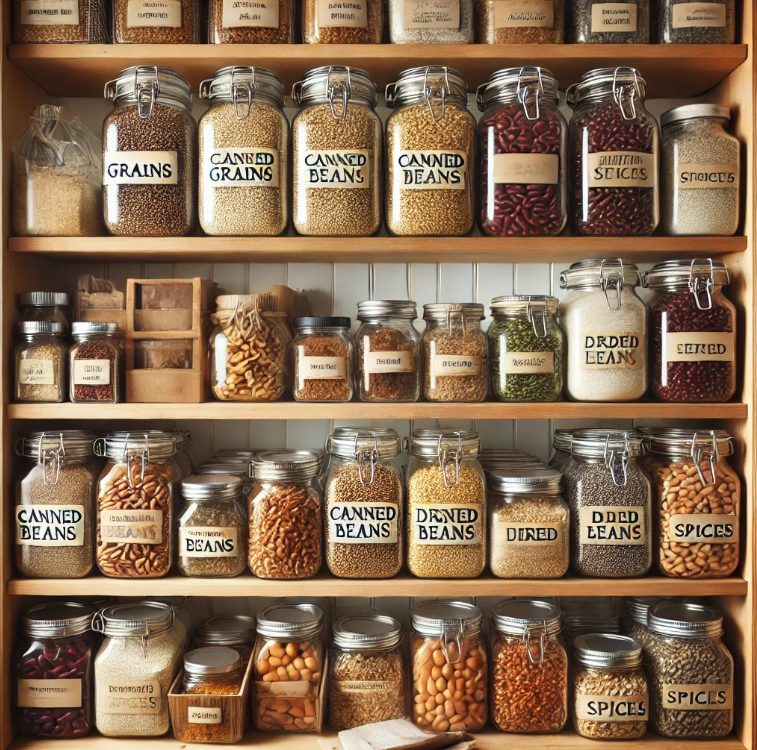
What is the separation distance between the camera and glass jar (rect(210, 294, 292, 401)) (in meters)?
1.43

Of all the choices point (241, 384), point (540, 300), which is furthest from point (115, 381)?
point (540, 300)

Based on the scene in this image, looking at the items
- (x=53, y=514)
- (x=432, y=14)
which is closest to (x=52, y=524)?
(x=53, y=514)

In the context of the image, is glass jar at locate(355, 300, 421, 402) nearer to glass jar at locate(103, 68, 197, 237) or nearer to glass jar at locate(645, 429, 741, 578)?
glass jar at locate(103, 68, 197, 237)

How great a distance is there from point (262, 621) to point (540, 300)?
88 cm

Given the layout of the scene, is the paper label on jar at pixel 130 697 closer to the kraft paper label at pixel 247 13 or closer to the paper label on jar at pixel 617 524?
the paper label on jar at pixel 617 524

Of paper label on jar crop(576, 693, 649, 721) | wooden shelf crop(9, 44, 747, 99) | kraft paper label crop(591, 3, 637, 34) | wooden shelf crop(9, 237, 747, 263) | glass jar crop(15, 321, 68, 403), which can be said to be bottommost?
paper label on jar crop(576, 693, 649, 721)

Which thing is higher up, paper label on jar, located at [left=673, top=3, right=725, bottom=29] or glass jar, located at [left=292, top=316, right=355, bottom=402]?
paper label on jar, located at [left=673, top=3, right=725, bottom=29]

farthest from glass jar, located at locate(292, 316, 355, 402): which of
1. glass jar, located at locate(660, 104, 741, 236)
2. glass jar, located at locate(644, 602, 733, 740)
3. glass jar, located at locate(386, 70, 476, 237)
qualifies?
glass jar, located at locate(644, 602, 733, 740)

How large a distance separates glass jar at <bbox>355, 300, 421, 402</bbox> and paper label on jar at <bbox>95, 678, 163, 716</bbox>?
2.40 feet

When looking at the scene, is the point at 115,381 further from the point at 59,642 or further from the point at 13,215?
the point at 59,642

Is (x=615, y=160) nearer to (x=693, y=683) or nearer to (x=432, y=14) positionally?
(x=432, y=14)

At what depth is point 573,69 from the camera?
4.93 feet

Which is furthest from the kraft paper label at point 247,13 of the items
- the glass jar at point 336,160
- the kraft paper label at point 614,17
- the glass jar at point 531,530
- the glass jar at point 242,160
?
the glass jar at point 531,530

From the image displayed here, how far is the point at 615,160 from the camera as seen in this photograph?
138 cm
